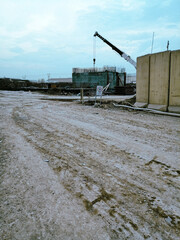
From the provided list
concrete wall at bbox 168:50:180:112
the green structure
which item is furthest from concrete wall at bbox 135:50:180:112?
the green structure

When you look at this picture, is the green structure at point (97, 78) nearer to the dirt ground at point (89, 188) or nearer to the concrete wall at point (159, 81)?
the concrete wall at point (159, 81)

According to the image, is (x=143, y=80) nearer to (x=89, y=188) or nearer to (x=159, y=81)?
(x=159, y=81)

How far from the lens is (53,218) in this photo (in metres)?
1.75

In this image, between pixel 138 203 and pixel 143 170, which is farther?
pixel 143 170

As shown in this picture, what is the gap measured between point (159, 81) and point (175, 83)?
3.27ft

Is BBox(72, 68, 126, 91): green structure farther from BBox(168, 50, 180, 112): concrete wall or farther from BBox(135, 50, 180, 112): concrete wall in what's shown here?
BBox(168, 50, 180, 112): concrete wall

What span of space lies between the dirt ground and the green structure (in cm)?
2670

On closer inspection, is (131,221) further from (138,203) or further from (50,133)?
(50,133)

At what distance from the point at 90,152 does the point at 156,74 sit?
7.56 meters

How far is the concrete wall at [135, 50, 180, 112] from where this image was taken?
8047 mm

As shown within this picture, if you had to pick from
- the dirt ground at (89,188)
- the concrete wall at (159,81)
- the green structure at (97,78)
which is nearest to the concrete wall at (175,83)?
the concrete wall at (159,81)

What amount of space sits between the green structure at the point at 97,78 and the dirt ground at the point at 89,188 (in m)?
26.7

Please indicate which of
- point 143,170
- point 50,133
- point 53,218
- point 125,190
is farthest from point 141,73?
point 53,218

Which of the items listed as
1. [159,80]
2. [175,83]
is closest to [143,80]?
[159,80]
